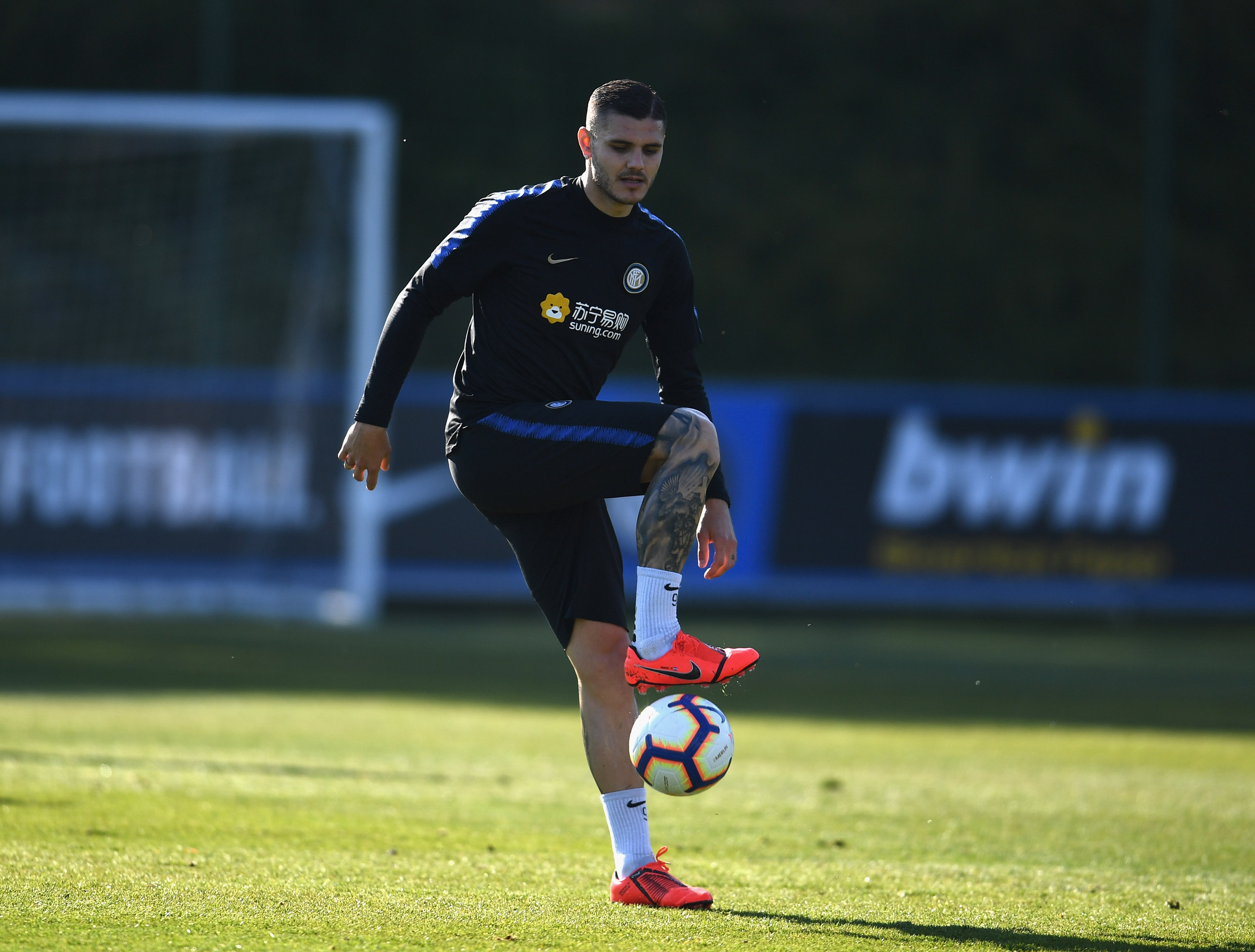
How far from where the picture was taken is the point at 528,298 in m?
4.33

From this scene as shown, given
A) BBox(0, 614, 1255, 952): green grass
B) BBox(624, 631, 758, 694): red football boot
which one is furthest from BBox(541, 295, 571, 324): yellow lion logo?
BBox(0, 614, 1255, 952): green grass

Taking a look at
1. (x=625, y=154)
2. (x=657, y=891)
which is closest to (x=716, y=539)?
(x=657, y=891)

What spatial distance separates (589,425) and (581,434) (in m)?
0.03

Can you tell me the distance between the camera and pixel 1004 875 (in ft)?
16.1

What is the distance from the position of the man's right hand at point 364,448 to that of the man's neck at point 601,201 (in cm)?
88

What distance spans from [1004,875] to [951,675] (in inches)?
276

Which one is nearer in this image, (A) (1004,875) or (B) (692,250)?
(A) (1004,875)

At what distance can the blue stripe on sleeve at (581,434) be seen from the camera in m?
4.15

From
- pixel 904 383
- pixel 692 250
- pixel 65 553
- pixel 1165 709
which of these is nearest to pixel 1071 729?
pixel 1165 709

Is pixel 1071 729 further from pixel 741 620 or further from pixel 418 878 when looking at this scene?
pixel 741 620

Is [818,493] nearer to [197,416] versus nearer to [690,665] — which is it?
[197,416]

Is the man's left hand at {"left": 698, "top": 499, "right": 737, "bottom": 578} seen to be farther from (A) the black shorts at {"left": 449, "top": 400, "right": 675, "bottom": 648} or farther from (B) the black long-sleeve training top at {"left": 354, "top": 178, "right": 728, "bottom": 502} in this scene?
(A) the black shorts at {"left": 449, "top": 400, "right": 675, "bottom": 648}

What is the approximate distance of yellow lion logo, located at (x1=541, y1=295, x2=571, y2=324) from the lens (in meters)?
4.32

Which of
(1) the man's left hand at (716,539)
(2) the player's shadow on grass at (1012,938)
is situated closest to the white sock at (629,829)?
(2) the player's shadow on grass at (1012,938)
